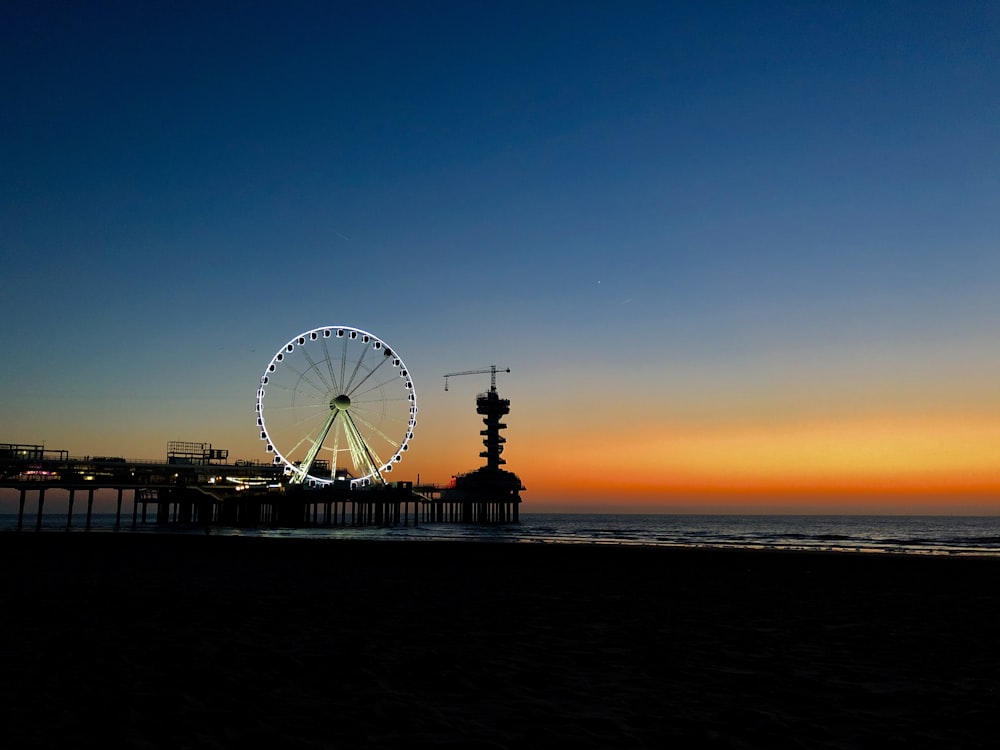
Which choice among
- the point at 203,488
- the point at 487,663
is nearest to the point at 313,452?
the point at 203,488

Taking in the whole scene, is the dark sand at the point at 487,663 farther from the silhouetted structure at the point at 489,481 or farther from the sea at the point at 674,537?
the silhouetted structure at the point at 489,481

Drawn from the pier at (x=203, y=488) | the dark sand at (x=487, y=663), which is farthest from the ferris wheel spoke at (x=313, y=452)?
the dark sand at (x=487, y=663)

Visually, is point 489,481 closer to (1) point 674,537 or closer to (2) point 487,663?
(1) point 674,537

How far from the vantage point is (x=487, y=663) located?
10.2 m

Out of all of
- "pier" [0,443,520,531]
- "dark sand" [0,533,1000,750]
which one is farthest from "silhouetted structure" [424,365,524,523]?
"dark sand" [0,533,1000,750]

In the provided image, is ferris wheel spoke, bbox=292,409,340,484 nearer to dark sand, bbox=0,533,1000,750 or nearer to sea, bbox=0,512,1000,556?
sea, bbox=0,512,1000,556

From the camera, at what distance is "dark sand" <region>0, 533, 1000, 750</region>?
6.98m

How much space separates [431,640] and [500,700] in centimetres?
395

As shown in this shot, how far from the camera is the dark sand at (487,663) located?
275 inches

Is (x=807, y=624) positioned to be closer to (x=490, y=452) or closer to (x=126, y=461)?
(x=126, y=461)

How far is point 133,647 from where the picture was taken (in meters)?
10.8

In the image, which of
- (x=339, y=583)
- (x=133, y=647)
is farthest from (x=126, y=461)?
(x=133, y=647)

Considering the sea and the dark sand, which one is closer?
the dark sand

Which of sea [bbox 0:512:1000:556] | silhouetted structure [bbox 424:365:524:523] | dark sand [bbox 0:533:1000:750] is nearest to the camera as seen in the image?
dark sand [bbox 0:533:1000:750]
